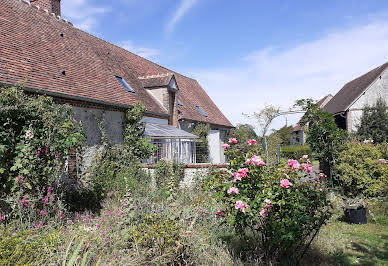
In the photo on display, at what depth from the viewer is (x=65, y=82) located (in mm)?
10250

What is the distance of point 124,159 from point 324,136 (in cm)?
774

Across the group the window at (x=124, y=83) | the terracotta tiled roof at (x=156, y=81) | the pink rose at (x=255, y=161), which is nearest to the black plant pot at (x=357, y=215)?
the pink rose at (x=255, y=161)

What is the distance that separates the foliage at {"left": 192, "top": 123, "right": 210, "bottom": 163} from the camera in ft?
65.2

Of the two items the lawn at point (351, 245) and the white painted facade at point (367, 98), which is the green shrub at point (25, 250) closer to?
the lawn at point (351, 245)

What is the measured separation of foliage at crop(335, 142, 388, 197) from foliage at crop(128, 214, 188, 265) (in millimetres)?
6963

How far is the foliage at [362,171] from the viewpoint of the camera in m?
8.64

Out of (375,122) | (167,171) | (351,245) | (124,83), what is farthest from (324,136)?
(375,122)

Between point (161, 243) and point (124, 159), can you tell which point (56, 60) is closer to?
point (124, 159)

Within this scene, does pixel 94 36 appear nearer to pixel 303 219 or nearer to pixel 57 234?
pixel 57 234

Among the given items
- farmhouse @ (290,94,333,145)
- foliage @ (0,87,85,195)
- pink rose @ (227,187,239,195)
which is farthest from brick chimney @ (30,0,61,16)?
farmhouse @ (290,94,333,145)

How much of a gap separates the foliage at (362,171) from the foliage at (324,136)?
45cm

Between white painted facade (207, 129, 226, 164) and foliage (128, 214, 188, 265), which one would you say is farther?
white painted facade (207, 129, 226, 164)

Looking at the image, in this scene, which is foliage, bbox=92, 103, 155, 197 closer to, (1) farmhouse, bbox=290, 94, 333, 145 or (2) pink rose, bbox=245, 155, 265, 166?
(2) pink rose, bbox=245, 155, 265, 166

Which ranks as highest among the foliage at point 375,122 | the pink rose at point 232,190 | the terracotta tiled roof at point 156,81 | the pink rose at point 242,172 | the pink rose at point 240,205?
the terracotta tiled roof at point 156,81
